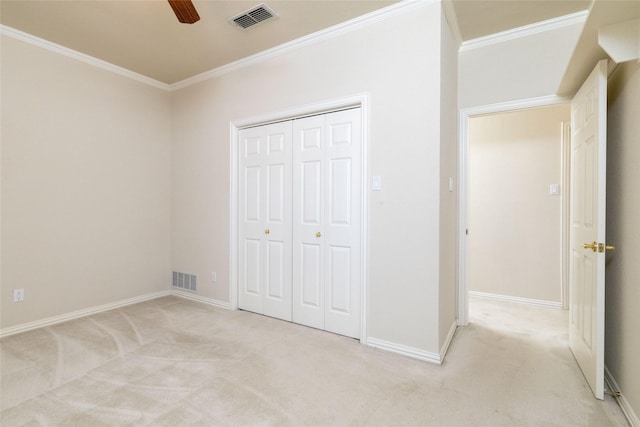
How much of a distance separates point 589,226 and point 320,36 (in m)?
2.60

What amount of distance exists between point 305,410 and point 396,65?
2.53 meters

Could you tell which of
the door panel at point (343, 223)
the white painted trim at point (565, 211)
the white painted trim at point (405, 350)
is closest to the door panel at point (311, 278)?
the door panel at point (343, 223)

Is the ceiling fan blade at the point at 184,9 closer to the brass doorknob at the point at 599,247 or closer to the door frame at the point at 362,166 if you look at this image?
the door frame at the point at 362,166

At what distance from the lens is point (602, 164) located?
73.3 inches

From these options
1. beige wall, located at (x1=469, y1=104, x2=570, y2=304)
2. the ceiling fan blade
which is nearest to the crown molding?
the ceiling fan blade

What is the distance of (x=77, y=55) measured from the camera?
131 inches

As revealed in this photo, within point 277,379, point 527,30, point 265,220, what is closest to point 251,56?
point 265,220

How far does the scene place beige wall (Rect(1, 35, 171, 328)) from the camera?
116 inches

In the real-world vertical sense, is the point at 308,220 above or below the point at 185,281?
above

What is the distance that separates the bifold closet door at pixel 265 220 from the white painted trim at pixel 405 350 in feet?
3.19

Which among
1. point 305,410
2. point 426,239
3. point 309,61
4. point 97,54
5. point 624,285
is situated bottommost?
point 305,410

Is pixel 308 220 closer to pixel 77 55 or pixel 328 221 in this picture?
pixel 328 221

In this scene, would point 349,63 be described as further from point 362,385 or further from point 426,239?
point 362,385

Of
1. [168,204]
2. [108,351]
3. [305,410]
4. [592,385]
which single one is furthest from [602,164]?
[168,204]
